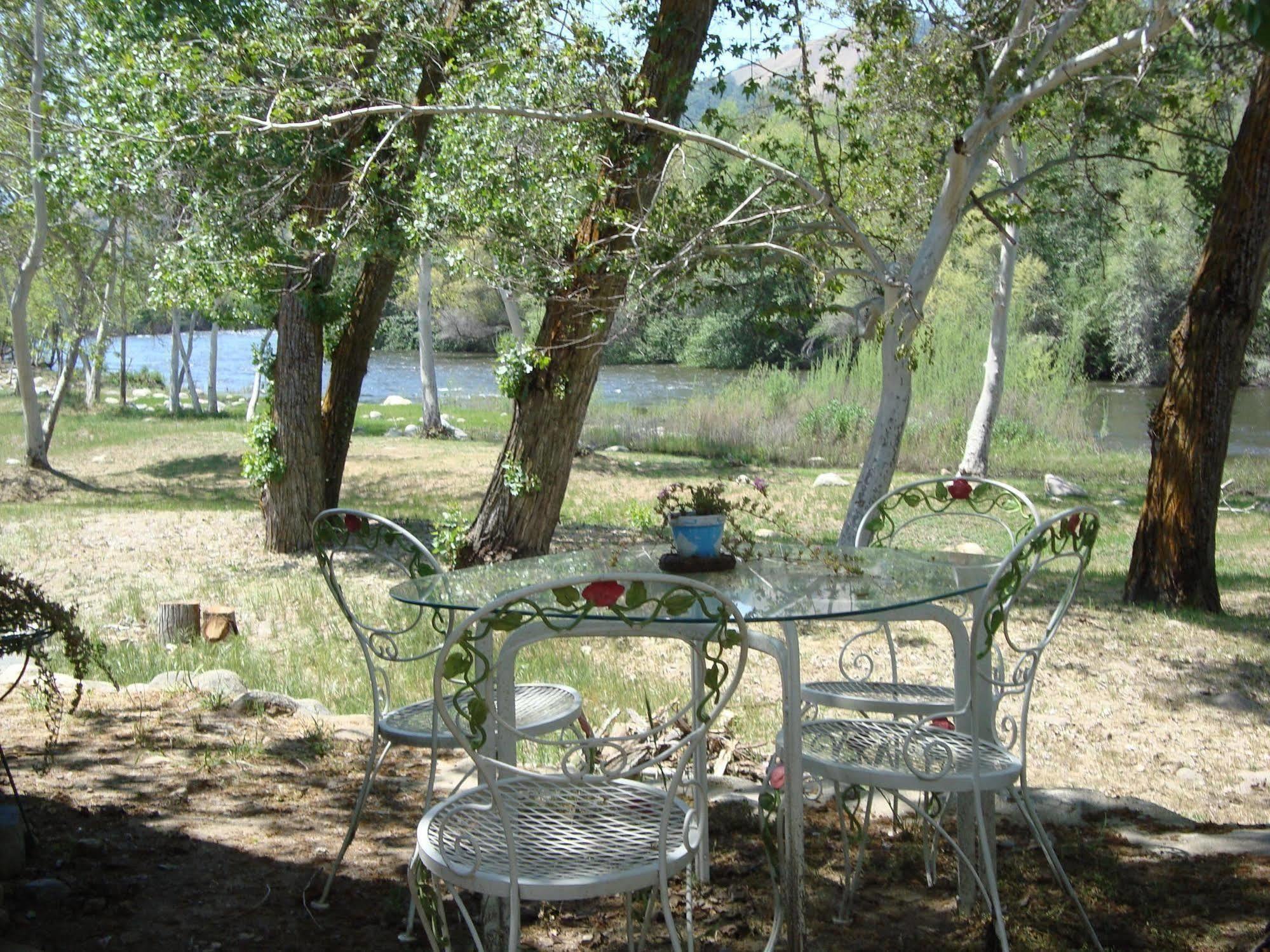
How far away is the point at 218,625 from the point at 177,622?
21 centimetres

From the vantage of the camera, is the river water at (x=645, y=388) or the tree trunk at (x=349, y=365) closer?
the tree trunk at (x=349, y=365)

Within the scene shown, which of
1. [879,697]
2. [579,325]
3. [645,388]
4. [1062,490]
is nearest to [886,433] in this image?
[579,325]

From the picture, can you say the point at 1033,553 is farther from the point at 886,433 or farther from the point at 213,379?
the point at 213,379

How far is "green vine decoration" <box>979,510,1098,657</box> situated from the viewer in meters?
2.54

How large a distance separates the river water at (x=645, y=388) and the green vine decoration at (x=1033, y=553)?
10865 mm

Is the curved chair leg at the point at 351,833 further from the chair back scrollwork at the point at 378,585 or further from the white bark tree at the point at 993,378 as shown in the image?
the white bark tree at the point at 993,378

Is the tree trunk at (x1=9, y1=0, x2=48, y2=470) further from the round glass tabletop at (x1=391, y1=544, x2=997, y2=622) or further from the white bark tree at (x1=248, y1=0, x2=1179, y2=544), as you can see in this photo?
the round glass tabletop at (x1=391, y1=544, x2=997, y2=622)

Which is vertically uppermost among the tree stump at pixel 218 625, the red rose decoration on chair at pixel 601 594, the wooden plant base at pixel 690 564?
the red rose decoration on chair at pixel 601 594

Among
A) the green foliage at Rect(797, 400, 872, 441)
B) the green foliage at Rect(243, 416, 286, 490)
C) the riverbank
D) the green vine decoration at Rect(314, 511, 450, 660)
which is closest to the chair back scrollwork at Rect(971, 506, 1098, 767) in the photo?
the riverbank

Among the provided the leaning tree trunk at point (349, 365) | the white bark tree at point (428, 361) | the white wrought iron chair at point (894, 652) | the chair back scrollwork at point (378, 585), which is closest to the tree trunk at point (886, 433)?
the white wrought iron chair at point (894, 652)

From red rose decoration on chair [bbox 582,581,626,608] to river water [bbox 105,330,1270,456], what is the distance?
36.4ft

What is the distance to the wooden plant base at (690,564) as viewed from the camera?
2812mm

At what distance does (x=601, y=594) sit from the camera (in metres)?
2.07

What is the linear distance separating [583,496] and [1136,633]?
738 centimetres
